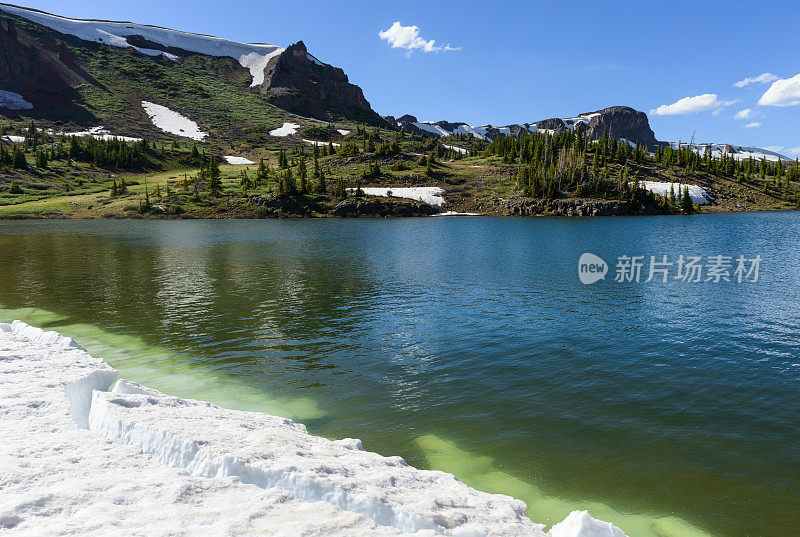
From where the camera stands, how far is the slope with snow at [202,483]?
666 cm

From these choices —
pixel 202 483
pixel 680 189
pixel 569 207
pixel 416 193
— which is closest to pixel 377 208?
pixel 416 193

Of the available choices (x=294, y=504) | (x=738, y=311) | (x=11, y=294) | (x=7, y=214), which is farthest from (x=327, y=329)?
(x=7, y=214)

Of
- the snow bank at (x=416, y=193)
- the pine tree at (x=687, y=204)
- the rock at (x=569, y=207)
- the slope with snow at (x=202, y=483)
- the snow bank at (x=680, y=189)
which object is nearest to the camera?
the slope with snow at (x=202, y=483)

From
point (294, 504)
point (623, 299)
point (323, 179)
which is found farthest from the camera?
point (323, 179)

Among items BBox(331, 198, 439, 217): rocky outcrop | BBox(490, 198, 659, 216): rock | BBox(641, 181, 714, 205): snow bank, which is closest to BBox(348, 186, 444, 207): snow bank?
BBox(331, 198, 439, 217): rocky outcrop

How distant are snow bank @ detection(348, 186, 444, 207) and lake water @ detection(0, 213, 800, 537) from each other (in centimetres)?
10964

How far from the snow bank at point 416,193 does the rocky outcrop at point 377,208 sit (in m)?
6.66

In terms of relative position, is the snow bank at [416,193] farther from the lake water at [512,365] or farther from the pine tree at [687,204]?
the lake water at [512,365]

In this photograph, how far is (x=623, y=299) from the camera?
106 ft

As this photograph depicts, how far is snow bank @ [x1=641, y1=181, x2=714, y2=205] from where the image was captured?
167000mm

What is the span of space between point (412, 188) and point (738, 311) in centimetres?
14096

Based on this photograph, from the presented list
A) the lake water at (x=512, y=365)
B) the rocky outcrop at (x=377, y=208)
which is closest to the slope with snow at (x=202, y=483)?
the lake water at (x=512, y=365)

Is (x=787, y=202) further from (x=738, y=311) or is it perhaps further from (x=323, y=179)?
(x=738, y=311)

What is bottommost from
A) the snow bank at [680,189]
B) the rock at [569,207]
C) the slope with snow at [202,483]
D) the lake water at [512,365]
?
the lake water at [512,365]
